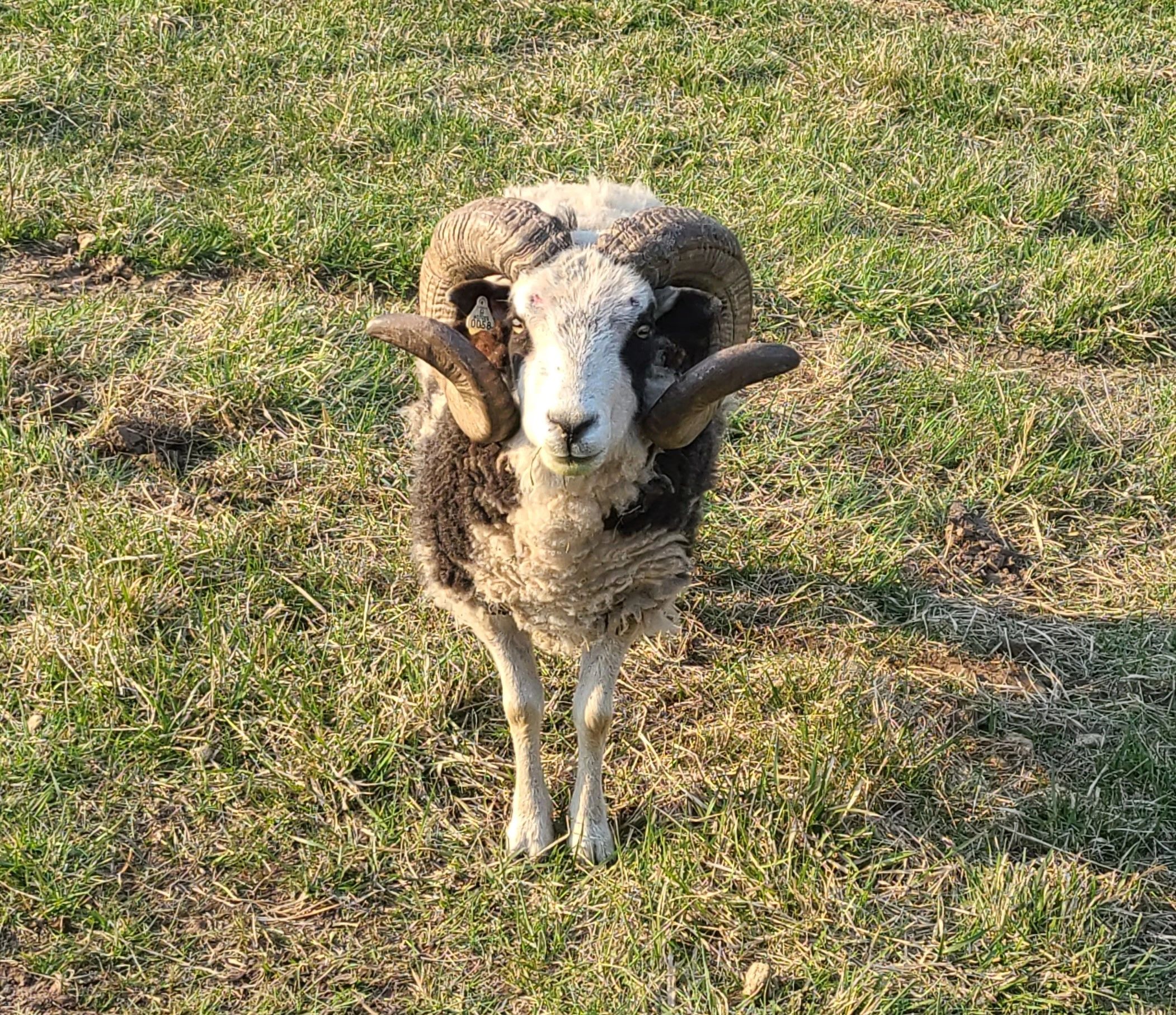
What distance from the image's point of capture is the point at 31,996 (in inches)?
153

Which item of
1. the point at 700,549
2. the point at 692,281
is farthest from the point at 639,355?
the point at 700,549

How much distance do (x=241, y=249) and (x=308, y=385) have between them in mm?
1249

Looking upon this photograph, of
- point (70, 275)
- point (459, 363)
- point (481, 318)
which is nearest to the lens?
point (459, 363)

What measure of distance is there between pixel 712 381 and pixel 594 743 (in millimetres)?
1348

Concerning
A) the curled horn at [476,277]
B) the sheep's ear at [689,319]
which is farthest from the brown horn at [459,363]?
the sheep's ear at [689,319]

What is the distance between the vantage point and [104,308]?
20.6 ft

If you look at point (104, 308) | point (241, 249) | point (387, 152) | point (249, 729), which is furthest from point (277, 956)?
point (387, 152)

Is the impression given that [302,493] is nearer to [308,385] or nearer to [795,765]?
[308,385]

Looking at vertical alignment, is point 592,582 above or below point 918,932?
above

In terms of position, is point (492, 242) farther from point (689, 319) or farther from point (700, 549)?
point (700, 549)

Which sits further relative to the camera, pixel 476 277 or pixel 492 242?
pixel 476 277

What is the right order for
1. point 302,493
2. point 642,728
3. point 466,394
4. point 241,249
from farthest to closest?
point 241,249 → point 302,493 → point 642,728 → point 466,394

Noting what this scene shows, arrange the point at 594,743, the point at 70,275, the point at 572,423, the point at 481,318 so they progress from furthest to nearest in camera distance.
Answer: the point at 70,275, the point at 594,743, the point at 481,318, the point at 572,423

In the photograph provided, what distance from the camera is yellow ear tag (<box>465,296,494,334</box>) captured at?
401cm
